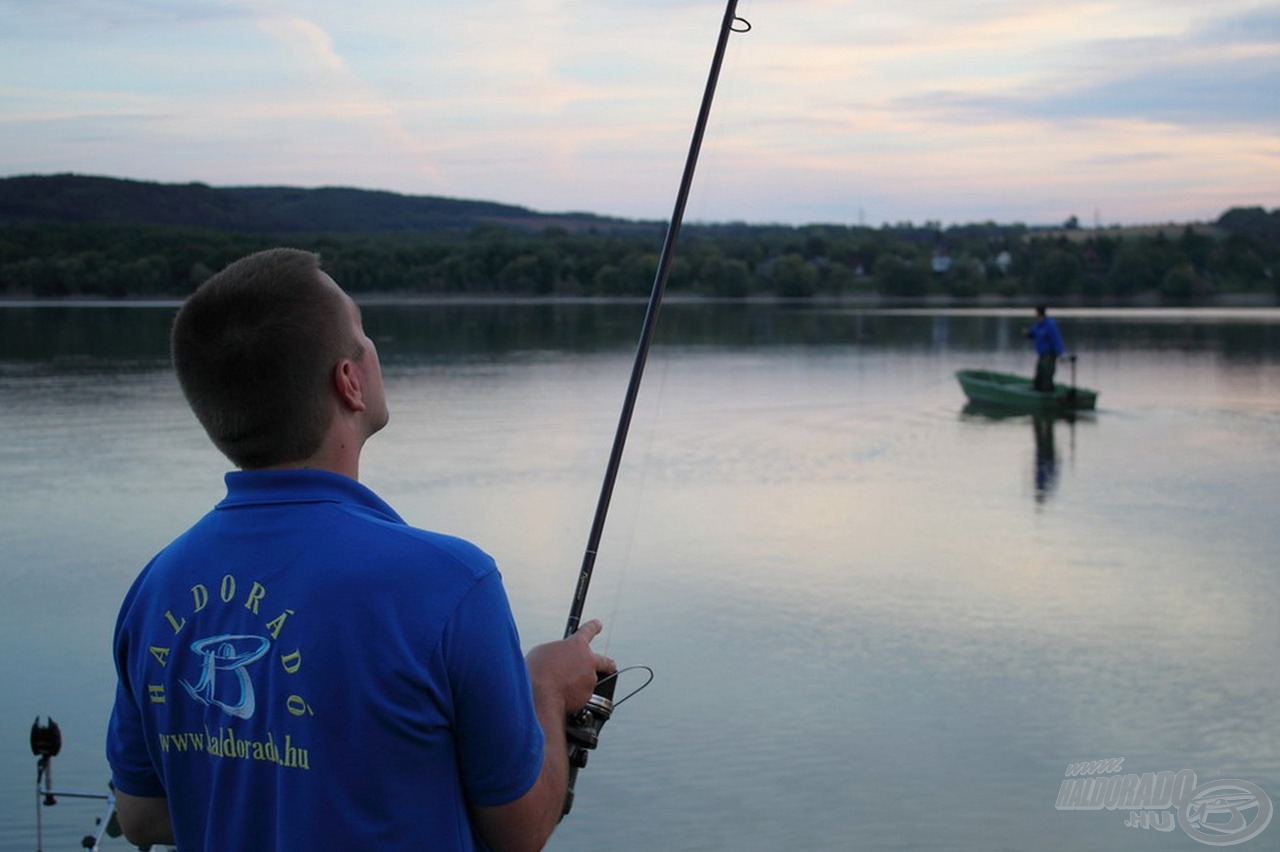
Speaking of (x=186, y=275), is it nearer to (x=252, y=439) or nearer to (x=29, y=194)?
(x=29, y=194)

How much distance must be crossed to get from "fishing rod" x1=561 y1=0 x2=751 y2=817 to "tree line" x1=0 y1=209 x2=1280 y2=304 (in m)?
70.4

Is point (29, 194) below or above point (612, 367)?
above

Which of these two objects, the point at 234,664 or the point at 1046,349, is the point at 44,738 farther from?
the point at 1046,349

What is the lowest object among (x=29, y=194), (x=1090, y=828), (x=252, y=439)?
(x=1090, y=828)

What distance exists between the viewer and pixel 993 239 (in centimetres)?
11575

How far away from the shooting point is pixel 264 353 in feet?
5.59

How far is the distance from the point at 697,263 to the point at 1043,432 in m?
73.9

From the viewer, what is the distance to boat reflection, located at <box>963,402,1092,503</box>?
53.7 feet

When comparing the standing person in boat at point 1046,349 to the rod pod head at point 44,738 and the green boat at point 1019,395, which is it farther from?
the rod pod head at point 44,738

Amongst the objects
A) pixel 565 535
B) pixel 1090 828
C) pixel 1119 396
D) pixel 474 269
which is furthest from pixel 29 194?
pixel 1090 828

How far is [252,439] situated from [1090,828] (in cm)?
577

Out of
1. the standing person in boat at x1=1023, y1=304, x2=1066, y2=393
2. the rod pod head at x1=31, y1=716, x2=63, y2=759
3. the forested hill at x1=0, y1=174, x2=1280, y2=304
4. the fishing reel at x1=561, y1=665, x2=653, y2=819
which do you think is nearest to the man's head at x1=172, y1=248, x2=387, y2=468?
the fishing reel at x1=561, y1=665, x2=653, y2=819

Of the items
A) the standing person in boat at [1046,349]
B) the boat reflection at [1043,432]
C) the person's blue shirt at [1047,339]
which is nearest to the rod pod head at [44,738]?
the boat reflection at [1043,432]

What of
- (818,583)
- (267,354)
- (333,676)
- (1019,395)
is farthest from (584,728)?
(1019,395)
